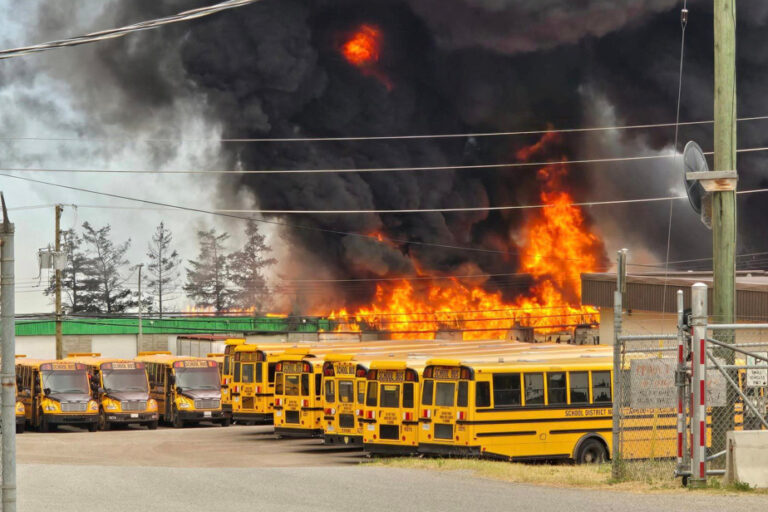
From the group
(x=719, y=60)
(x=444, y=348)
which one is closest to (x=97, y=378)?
(x=444, y=348)

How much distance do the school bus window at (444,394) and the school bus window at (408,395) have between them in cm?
102

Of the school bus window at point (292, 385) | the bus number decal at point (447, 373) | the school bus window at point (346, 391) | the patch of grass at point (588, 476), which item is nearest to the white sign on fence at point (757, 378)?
the patch of grass at point (588, 476)

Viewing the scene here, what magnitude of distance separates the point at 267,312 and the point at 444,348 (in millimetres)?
46950

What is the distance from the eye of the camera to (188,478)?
1752 centimetres

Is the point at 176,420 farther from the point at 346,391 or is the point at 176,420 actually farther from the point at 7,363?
the point at 7,363

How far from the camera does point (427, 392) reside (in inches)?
976

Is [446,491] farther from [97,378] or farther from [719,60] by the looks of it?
[97,378]

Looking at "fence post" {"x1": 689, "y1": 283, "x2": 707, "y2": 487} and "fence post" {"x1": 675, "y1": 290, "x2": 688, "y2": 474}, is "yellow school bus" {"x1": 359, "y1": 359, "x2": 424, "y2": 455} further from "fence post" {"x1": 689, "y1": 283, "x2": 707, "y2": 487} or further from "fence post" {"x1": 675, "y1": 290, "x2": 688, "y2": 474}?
"fence post" {"x1": 689, "y1": 283, "x2": 707, "y2": 487}

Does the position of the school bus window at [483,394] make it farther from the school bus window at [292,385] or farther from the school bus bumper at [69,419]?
the school bus bumper at [69,419]

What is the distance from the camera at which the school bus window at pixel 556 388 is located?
23750mm

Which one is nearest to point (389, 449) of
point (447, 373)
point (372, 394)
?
point (372, 394)

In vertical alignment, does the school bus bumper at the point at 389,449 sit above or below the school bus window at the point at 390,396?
below

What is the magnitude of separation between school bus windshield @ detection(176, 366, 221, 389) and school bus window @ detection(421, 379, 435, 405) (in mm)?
16748

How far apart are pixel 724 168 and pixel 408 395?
11897mm
